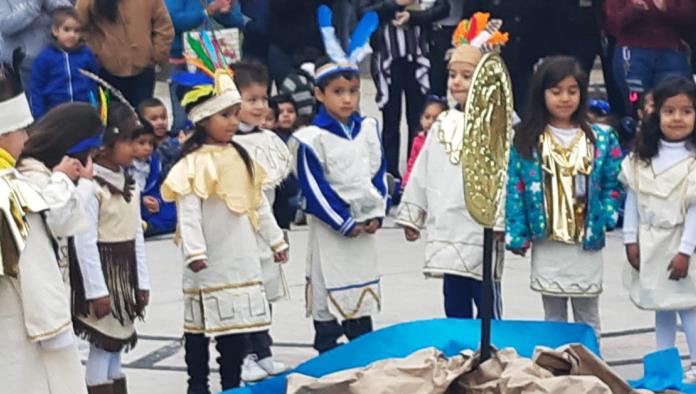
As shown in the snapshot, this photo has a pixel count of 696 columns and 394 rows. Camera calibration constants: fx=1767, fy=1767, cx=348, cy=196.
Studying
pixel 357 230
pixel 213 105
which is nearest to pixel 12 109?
pixel 213 105

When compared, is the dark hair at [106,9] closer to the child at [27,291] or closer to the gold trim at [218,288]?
the gold trim at [218,288]

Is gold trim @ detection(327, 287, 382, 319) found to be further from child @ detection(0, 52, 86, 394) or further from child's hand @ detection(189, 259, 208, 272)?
child @ detection(0, 52, 86, 394)

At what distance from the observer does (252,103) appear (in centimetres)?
762

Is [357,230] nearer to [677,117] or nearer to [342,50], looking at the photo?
[342,50]

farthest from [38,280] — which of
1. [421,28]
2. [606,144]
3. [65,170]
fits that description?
[421,28]

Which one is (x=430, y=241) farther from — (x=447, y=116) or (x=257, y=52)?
(x=257, y=52)

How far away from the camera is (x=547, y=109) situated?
24.2 ft

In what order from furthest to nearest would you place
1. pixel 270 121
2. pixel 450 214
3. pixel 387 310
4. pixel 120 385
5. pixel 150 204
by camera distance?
pixel 150 204 → pixel 270 121 → pixel 387 310 → pixel 450 214 → pixel 120 385

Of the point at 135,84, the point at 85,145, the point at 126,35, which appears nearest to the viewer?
the point at 85,145

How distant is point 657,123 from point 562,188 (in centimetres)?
47

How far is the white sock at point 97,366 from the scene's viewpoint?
6.75 m

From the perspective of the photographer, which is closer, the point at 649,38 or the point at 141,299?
the point at 141,299

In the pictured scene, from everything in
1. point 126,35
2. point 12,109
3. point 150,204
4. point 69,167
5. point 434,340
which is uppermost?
point 126,35

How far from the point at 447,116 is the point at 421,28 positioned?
4.14 metres
